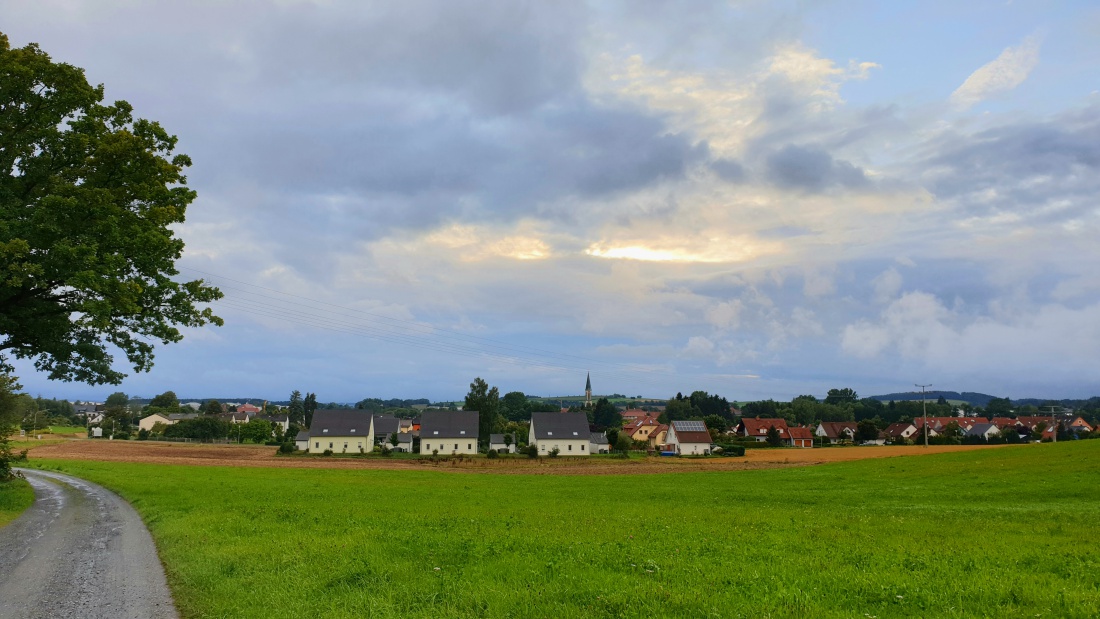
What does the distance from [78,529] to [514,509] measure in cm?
1554

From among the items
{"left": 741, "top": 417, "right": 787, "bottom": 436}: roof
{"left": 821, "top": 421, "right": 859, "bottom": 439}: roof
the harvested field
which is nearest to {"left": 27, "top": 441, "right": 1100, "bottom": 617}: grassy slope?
the harvested field

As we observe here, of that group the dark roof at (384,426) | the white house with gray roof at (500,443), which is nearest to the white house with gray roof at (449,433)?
the white house with gray roof at (500,443)

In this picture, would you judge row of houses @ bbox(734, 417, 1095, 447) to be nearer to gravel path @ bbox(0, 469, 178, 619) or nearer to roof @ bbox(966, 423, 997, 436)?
roof @ bbox(966, 423, 997, 436)

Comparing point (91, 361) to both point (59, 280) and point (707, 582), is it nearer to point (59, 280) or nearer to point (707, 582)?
point (59, 280)

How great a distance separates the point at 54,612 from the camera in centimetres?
1130

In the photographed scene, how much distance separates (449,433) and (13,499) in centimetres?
9257

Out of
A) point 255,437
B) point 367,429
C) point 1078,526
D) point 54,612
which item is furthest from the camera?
point 255,437

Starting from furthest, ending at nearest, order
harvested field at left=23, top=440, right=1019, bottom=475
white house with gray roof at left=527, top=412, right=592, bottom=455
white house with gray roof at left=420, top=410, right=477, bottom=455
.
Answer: white house with gray roof at left=420, top=410, right=477, bottom=455, white house with gray roof at left=527, top=412, right=592, bottom=455, harvested field at left=23, top=440, right=1019, bottom=475

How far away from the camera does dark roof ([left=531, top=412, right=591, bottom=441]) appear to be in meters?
119

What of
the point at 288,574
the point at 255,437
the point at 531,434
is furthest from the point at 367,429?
the point at 288,574

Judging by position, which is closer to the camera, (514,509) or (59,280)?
(59,280)

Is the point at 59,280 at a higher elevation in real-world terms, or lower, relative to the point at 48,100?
lower

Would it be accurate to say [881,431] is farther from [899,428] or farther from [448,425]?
[448,425]

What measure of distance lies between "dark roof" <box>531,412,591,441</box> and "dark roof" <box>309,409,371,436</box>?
1336 inches
